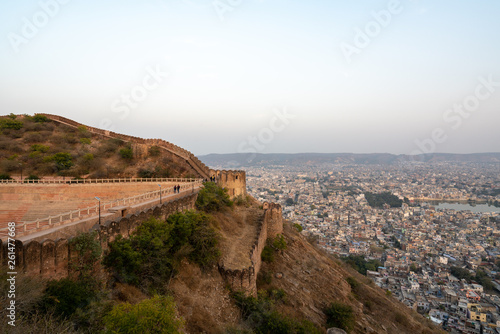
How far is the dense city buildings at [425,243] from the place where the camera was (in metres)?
29.2

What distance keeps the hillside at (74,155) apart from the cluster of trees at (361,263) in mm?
22343

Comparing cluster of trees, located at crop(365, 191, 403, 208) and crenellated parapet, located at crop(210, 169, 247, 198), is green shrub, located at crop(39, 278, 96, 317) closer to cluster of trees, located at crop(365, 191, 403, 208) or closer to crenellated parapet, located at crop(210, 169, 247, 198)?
crenellated parapet, located at crop(210, 169, 247, 198)

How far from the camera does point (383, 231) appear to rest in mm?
62031

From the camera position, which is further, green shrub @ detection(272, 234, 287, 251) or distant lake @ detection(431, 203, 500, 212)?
distant lake @ detection(431, 203, 500, 212)

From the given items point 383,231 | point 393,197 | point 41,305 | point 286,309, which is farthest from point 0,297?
point 393,197

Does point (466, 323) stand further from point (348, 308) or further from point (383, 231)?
point (383, 231)

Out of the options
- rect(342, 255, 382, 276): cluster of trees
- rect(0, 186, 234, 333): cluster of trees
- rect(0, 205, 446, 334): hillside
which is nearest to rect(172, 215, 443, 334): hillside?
rect(0, 205, 446, 334): hillside

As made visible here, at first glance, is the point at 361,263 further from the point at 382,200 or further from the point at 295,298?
the point at 382,200

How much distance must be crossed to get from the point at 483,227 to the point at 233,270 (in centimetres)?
6898

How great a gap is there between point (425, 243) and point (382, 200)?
47.9 meters

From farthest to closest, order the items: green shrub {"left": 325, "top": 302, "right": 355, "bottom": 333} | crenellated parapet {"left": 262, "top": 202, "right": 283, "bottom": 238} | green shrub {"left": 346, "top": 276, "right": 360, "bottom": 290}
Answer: green shrub {"left": 346, "top": 276, "right": 360, "bottom": 290}, crenellated parapet {"left": 262, "top": 202, "right": 283, "bottom": 238}, green shrub {"left": 325, "top": 302, "right": 355, "bottom": 333}

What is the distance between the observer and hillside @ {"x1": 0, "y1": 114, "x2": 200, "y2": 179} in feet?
104

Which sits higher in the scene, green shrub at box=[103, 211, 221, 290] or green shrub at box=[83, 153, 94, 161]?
green shrub at box=[83, 153, 94, 161]

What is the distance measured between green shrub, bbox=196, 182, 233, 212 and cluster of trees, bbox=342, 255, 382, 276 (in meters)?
23.2
